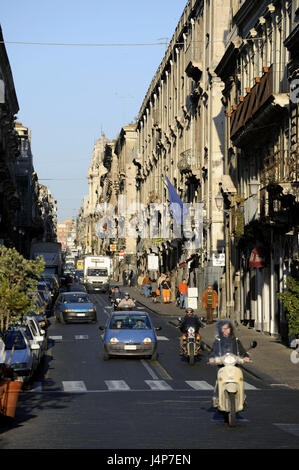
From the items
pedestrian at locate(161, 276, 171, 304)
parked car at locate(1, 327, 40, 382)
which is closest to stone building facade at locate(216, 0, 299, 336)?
parked car at locate(1, 327, 40, 382)

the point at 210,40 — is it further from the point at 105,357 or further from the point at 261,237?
the point at 105,357

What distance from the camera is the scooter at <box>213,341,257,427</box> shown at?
14.6 meters

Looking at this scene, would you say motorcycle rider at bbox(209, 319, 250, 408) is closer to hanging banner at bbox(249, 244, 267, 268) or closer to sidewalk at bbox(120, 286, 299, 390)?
sidewalk at bbox(120, 286, 299, 390)

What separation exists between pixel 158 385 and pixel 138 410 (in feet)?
19.2

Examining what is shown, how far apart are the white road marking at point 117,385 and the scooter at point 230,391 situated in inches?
286

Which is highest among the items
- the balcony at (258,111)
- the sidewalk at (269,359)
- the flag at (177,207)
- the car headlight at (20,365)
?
the balcony at (258,111)

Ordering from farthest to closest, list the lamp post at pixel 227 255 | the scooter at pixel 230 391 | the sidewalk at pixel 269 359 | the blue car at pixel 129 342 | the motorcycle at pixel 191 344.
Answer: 1. the lamp post at pixel 227 255
2. the blue car at pixel 129 342
3. the motorcycle at pixel 191 344
4. the sidewalk at pixel 269 359
5. the scooter at pixel 230 391

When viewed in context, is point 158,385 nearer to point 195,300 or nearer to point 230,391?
point 230,391

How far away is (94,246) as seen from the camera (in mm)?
197750

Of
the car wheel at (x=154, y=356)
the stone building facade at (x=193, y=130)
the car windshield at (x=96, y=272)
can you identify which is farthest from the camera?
the car windshield at (x=96, y=272)

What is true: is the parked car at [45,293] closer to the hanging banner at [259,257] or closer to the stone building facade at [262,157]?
the stone building facade at [262,157]

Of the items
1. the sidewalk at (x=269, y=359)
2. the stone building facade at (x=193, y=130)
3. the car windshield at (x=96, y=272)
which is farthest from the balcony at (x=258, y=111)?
the car windshield at (x=96, y=272)

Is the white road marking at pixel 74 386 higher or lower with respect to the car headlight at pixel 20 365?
lower

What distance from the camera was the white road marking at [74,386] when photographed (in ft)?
71.3
